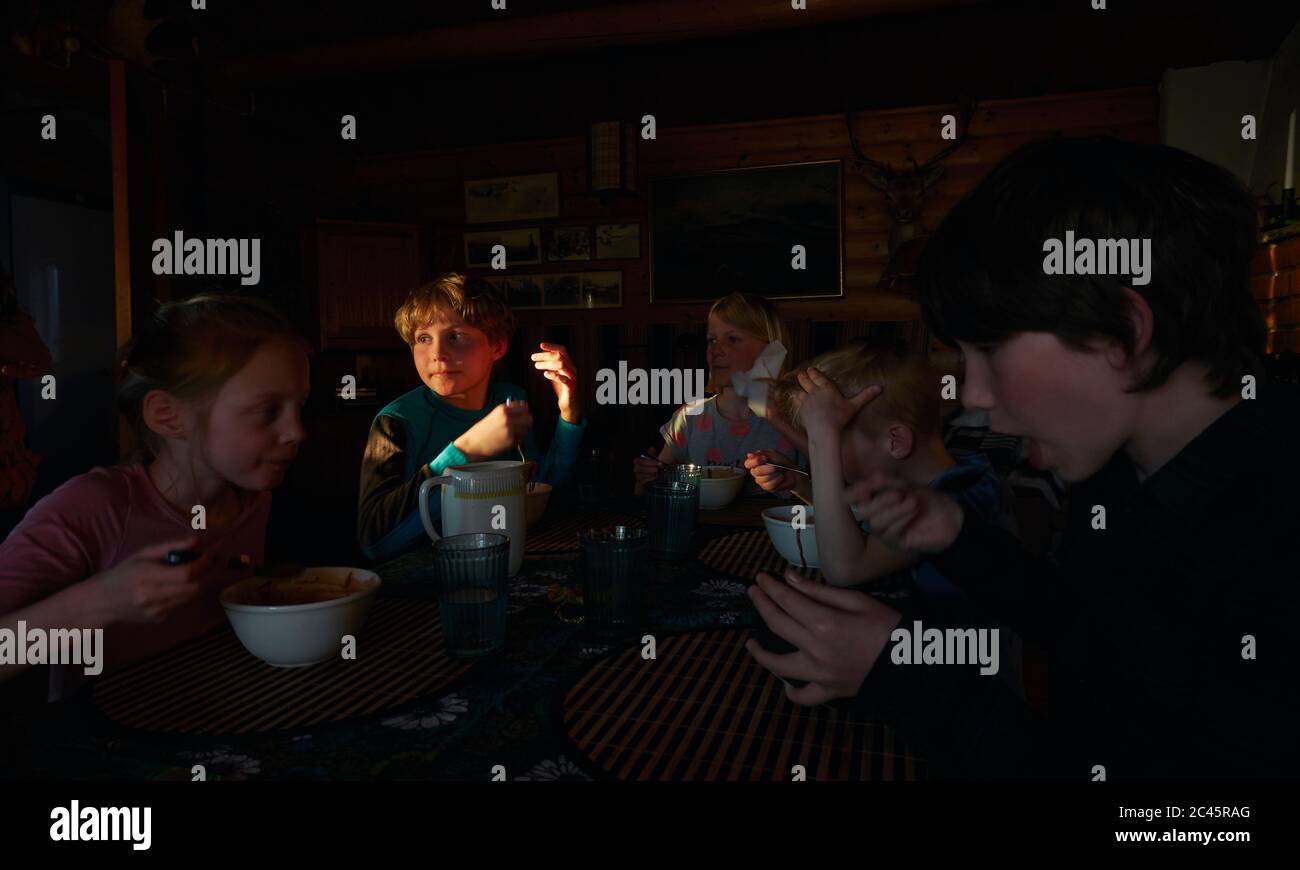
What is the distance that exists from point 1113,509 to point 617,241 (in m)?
4.74

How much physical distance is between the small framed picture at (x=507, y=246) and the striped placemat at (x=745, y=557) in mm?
4540

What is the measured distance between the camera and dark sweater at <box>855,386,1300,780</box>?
0.61 m

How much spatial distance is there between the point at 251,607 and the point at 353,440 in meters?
4.33

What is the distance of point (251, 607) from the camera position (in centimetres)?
77

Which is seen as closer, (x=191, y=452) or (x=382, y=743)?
(x=382, y=743)

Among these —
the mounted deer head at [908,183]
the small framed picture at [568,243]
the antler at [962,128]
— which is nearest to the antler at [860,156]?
the mounted deer head at [908,183]

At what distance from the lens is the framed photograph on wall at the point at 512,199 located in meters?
5.48

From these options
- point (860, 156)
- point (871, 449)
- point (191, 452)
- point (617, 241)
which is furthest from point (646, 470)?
point (617, 241)

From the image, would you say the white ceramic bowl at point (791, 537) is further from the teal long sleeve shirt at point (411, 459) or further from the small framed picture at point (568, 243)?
the small framed picture at point (568, 243)

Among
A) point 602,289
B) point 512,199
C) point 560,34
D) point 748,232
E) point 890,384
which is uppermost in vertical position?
point 560,34

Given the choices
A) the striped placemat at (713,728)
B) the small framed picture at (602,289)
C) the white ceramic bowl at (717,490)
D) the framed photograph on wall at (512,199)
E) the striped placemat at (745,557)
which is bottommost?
the striped placemat at (713,728)

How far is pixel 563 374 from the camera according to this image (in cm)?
184

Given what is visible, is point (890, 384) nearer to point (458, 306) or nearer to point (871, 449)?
point (871, 449)

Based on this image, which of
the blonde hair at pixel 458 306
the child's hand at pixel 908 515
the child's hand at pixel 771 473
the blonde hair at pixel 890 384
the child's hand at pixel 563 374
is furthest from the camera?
the blonde hair at pixel 458 306
